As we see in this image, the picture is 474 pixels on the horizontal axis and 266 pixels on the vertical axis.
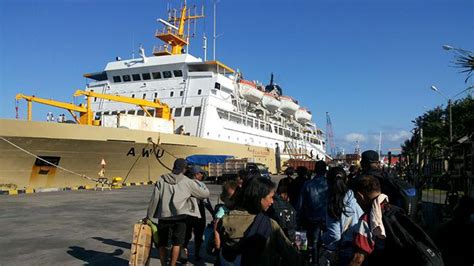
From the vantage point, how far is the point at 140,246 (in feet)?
15.7

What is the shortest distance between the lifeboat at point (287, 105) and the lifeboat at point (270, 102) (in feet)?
9.00

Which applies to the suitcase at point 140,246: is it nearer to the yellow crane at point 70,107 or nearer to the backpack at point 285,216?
the backpack at point 285,216

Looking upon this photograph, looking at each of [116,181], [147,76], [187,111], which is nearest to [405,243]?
[116,181]

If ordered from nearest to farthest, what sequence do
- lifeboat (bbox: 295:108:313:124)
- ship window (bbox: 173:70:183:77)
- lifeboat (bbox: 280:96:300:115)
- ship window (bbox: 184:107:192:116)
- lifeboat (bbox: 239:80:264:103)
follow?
ship window (bbox: 184:107:192:116)
ship window (bbox: 173:70:183:77)
lifeboat (bbox: 239:80:264:103)
lifeboat (bbox: 280:96:300:115)
lifeboat (bbox: 295:108:313:124)

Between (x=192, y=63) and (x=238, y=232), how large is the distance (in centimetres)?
2298

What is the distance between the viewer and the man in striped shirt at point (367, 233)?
2334mm

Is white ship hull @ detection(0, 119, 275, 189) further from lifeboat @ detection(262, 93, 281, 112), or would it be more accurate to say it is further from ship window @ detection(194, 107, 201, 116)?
lifeboat @ detection(262, 93, 281, 112)

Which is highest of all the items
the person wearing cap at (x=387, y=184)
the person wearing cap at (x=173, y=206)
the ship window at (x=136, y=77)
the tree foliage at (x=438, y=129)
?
the ship window at (x=136, y=77)

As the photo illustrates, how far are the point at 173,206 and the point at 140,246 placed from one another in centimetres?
64

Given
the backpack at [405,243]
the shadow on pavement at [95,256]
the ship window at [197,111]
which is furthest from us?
the ship window at [197,111]

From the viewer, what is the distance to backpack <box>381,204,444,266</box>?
84.1 inches

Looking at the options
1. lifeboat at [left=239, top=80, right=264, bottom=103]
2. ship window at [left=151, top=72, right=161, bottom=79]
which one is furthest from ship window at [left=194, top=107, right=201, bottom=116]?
lifeboat at [left=239, top=80, right=264, bottom=103]

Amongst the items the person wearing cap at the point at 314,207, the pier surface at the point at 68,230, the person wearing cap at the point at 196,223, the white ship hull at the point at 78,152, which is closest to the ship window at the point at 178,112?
the white ship hull at the point at 78,152

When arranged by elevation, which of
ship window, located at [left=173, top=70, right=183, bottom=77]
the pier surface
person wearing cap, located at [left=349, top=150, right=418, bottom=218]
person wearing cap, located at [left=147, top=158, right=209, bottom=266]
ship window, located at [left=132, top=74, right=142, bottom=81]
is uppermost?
ship window, located at [left=173, top=70, right=183, bottom=77]
